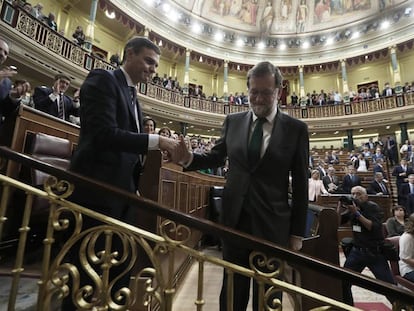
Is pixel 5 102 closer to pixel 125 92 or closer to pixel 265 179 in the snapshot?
pixel 125 92

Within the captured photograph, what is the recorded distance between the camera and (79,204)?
43.8 inches

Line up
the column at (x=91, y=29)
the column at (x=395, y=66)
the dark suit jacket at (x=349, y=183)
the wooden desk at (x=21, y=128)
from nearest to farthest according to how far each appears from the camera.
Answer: the wooden desk at (x=21, y=128)
the dark suit jacket at (x=349, y=183)
the column at (x=91, y=29)
the column at (x=395, y=66)

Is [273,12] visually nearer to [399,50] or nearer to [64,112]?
[399,50]

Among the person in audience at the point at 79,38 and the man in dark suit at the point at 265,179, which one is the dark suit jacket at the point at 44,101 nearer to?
the man in dark suit at the point at 265,179

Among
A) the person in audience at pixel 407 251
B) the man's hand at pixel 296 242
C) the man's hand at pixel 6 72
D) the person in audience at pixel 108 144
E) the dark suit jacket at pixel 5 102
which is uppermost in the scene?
the man's hand at pixel 6 72

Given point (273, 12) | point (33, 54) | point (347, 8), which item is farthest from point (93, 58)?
point (347, 8)

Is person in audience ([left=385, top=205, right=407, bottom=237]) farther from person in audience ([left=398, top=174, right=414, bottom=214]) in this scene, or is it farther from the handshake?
the handshake

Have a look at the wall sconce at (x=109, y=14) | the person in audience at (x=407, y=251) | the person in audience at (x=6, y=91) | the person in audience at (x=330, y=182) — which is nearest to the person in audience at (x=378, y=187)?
the person in audience at (x=330, y=182)

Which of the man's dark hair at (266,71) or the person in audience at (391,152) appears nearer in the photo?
the man's dark hair at (266,71)

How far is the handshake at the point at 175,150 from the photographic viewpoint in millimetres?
1236

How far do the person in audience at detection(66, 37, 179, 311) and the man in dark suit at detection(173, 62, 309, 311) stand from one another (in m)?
0.39

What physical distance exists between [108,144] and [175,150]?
35 cm

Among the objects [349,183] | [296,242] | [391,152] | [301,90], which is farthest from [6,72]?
→ [301,90]

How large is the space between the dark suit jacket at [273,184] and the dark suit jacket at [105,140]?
468mm
